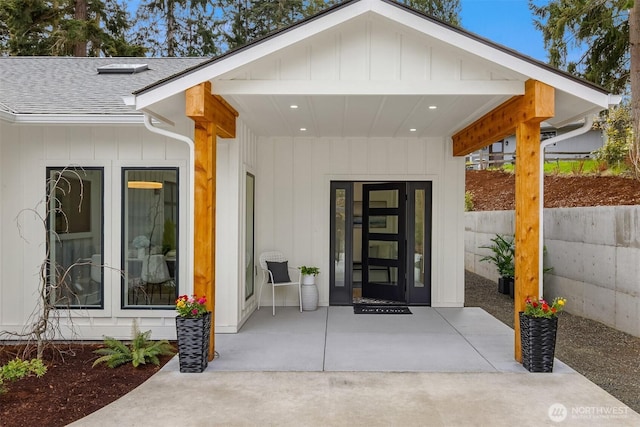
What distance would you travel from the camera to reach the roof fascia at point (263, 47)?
410 centimetres

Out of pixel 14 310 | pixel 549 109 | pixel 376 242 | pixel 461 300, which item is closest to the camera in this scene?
pixel 549 109

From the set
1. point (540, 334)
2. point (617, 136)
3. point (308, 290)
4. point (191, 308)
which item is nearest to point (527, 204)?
point (540, 334)

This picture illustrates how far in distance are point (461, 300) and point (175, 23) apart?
1376 centimetres

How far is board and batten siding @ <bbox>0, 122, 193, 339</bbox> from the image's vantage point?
5.52 metres

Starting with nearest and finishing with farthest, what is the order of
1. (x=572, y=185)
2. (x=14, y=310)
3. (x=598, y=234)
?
(x=14, y=310) → (x=598, y=234) → (x=572, y=185)

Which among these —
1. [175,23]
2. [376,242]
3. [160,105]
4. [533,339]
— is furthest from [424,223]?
[175,23]

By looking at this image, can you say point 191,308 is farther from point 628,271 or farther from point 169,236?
point 628,271

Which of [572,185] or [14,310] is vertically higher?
[572,185]

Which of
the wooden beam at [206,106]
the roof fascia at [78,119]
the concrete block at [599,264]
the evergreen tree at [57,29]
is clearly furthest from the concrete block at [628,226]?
the evergreen tree at [57,29]

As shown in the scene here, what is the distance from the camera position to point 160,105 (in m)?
4.55

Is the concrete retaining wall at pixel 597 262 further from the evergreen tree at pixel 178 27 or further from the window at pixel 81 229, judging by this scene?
the evergreen tree at pixel 178 27

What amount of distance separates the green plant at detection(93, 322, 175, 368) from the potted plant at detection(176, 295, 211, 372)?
1.44 feet

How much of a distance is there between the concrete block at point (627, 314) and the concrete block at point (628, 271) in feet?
0.26

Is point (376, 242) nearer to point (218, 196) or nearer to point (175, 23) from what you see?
point (218, 196)
